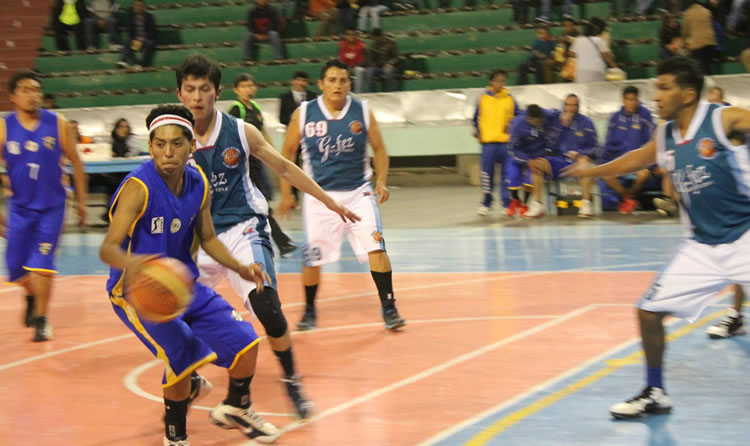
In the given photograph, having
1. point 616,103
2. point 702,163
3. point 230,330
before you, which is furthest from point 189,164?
point 616,103

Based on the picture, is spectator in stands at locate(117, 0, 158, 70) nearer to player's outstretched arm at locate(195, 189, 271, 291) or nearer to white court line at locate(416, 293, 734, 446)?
white court line at locate(416, 293, 734, 446)

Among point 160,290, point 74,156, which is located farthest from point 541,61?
point 160,290

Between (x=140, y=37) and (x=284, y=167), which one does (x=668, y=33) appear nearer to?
(x=140, y=37)

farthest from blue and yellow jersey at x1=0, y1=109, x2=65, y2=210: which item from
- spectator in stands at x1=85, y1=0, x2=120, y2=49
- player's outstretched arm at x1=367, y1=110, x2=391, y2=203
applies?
spectator in stands at x1=85, y1=0, x2=120, y2=49

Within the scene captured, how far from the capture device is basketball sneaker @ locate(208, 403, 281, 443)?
16.9 feet

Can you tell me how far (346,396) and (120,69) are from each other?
1795 centimetres

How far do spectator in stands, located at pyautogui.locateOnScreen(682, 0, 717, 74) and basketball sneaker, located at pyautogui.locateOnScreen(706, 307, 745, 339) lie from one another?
11.0 m

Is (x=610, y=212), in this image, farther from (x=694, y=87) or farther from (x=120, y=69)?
(x=120, y=69)

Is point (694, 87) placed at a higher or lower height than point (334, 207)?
higher

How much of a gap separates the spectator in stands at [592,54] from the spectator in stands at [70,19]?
11918 mm

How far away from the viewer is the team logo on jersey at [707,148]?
538 centimetres

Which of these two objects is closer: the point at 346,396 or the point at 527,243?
the point at 346,396

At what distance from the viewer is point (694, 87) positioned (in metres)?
5.47

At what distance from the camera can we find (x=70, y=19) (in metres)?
23.4
